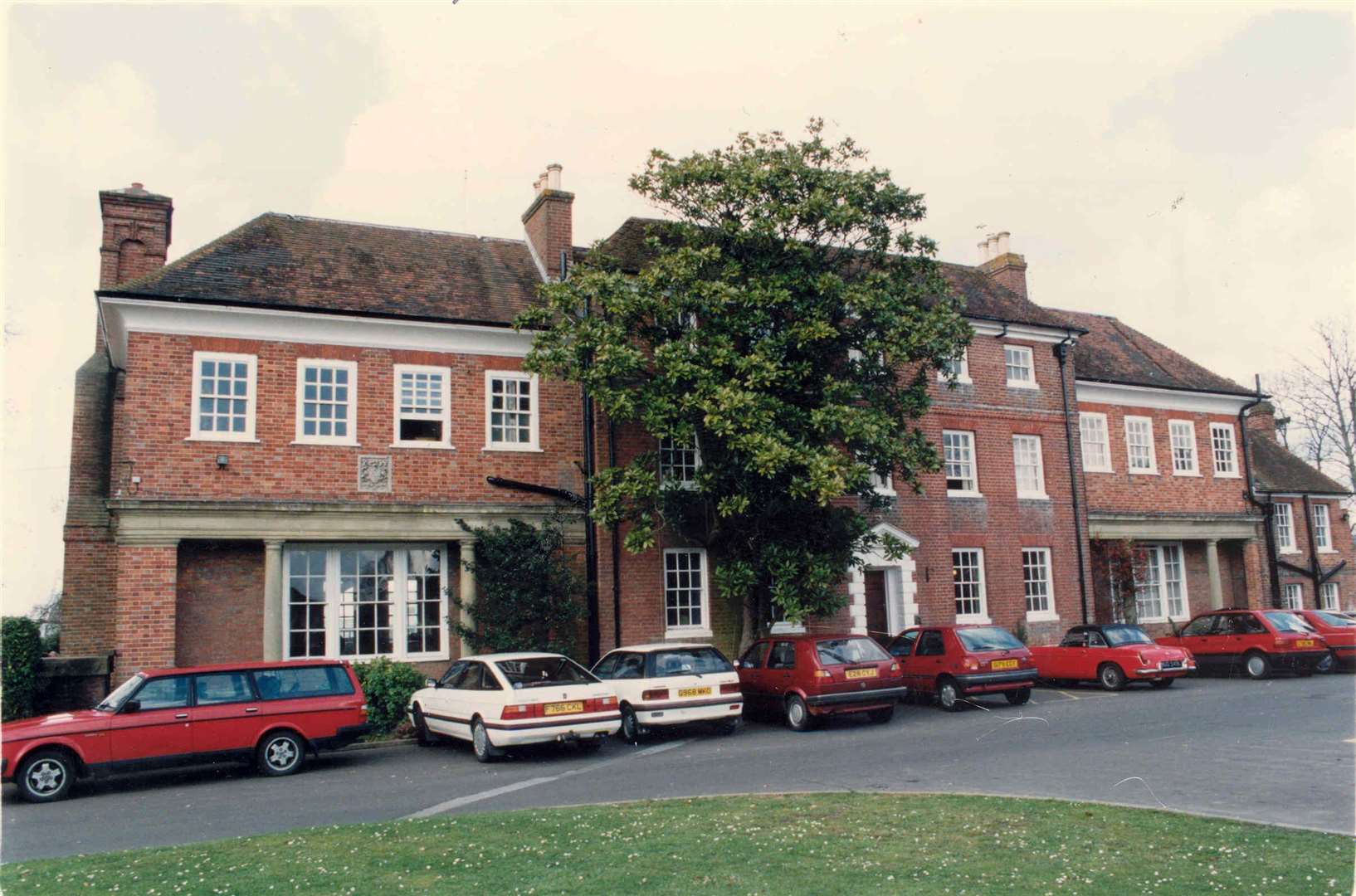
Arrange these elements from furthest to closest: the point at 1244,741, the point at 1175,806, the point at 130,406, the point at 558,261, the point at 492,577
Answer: the point at 558,261, the point at 492,577, the point at 130,406, the point at 1244,741, the point at 1175,806

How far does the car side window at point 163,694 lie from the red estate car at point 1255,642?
20796 mm

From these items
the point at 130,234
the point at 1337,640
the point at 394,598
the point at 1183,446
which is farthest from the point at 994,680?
the point at 130,234

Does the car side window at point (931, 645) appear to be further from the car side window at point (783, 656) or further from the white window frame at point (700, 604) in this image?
the white window frame at point (700, 604)

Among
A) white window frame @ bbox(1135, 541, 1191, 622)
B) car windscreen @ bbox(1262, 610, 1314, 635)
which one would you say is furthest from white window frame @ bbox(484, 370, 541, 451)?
white window frame @ bbox(1135, 541, 1191, 622)

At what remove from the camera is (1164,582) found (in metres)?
30.4

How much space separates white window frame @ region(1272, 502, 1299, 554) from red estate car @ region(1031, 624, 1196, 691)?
49.2 feet

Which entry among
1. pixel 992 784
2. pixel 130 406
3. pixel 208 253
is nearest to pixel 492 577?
pixel 130 406

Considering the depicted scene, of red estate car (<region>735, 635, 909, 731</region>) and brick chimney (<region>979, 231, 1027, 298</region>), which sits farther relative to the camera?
brick chimney (<region>979, 231, 1027, 298</region>)

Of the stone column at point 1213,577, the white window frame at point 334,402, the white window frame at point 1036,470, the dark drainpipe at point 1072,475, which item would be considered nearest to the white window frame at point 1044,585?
the dark drainpipe at point 1072,475

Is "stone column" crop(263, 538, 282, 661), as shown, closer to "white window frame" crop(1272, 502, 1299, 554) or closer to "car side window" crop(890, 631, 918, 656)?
"car side window" crop(890, 631, 918, 656)

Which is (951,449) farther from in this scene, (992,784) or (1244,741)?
(992,784)

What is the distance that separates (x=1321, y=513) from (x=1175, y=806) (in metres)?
31.5

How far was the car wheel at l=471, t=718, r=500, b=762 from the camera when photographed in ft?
48.1

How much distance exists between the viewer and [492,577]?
794 inches
